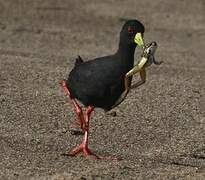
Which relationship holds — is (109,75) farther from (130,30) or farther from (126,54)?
(130,30)

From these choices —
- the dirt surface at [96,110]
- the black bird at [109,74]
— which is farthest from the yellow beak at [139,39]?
the dirt surface at [96,110]

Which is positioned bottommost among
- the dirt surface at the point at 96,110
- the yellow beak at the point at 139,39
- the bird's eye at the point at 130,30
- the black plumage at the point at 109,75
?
the dirt surface at the point at 96,110

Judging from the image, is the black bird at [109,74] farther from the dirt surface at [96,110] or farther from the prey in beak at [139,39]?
the dirt surface at [96,110]

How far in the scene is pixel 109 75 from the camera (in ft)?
23.9

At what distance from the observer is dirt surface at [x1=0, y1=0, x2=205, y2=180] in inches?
290

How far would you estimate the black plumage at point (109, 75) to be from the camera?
729 centimetres

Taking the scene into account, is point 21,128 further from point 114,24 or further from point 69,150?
point 114,24

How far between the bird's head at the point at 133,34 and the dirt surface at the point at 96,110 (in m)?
1.06

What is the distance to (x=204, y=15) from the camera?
20.5 m

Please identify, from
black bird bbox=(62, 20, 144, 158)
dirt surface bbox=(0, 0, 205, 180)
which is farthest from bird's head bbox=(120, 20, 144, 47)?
dirt surface bbox=(0, 0, 205, 180)

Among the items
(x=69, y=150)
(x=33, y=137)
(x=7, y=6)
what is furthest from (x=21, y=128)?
(x=7, y=6)

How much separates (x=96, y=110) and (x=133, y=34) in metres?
1.19

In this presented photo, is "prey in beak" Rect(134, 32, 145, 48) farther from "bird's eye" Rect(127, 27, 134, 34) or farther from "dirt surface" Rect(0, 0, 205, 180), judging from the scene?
"dirt surface" Rect(0, 0, 205, 180)

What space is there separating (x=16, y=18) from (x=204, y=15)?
493 cm
